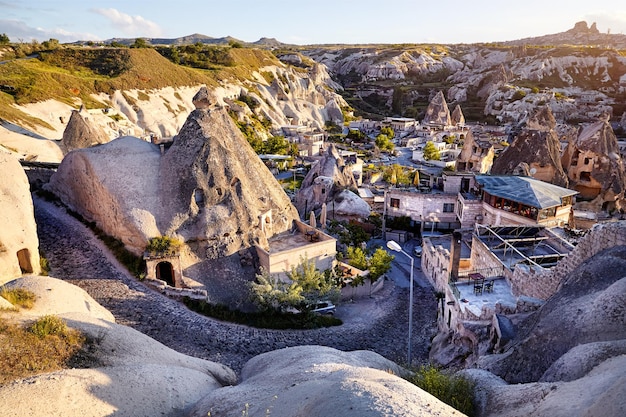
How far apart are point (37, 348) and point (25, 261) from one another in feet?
38.7

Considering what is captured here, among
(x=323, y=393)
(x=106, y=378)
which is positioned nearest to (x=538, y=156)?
(x=323, y=393)

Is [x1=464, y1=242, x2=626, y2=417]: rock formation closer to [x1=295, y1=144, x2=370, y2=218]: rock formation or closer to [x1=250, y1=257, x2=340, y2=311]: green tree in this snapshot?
[x1=250, y1=257, x2=340, y2=311]: green tree

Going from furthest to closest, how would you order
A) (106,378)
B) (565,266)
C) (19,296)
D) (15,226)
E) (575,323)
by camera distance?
1. (15,226)
2. (565,266)
3. (19,296)
4. (575,323)
5. (106,378)

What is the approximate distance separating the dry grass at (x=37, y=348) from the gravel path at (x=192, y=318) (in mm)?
6947

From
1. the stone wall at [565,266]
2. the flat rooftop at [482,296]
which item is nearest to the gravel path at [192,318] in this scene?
the flat rooftop at [482,296]

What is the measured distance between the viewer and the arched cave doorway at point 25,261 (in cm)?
2189

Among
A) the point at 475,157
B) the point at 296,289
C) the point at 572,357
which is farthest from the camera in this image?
the point at 475,157

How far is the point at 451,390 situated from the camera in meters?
12.3

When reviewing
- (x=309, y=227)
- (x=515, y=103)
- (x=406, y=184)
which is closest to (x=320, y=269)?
(x=309, y=227)

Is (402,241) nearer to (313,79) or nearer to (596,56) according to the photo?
(313,79)

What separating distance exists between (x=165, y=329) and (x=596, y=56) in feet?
493

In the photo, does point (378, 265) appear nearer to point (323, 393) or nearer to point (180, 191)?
point (180, 191)

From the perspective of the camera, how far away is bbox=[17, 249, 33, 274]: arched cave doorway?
71.8ft

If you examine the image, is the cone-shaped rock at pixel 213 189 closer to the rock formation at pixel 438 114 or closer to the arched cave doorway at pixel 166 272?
the arched cave doorway at pixel 166 272
